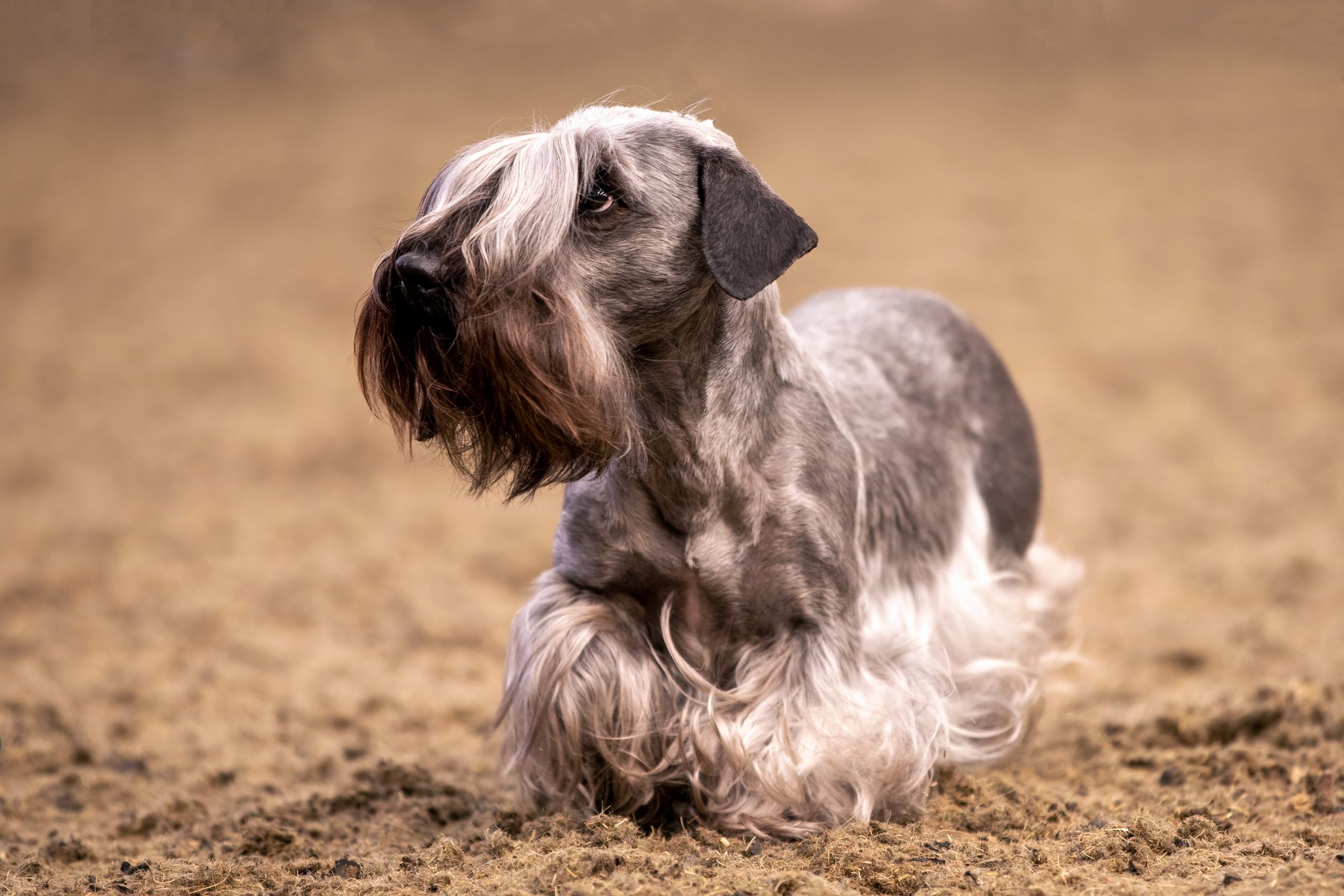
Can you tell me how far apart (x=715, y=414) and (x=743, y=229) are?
1.84ft

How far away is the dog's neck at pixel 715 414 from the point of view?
3.95 meters

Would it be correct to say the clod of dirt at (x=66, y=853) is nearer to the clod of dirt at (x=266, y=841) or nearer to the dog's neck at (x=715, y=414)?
the clod of dirt at (x=266, y=841)

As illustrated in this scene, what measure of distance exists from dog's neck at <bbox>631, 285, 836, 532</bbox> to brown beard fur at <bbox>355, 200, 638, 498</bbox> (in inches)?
6.2

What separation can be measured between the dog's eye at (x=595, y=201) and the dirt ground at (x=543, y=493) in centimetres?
68

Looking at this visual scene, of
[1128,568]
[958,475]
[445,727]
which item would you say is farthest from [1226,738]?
[1128,568]

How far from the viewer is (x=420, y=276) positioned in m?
3.55

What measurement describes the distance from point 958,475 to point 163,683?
4.15m

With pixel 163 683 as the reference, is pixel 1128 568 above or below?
above

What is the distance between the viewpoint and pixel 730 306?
3.97 metres

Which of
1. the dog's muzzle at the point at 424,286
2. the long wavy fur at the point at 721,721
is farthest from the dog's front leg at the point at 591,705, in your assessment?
the dog's muzzle at the point at 424,286

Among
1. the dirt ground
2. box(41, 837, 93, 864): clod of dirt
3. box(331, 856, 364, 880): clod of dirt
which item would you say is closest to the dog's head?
the dirt ground

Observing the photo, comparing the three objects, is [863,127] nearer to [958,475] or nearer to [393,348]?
[958,475]

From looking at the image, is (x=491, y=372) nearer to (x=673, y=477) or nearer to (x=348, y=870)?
(x=673, y=477)

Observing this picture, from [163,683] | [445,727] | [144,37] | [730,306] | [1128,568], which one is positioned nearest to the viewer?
[730,306]
